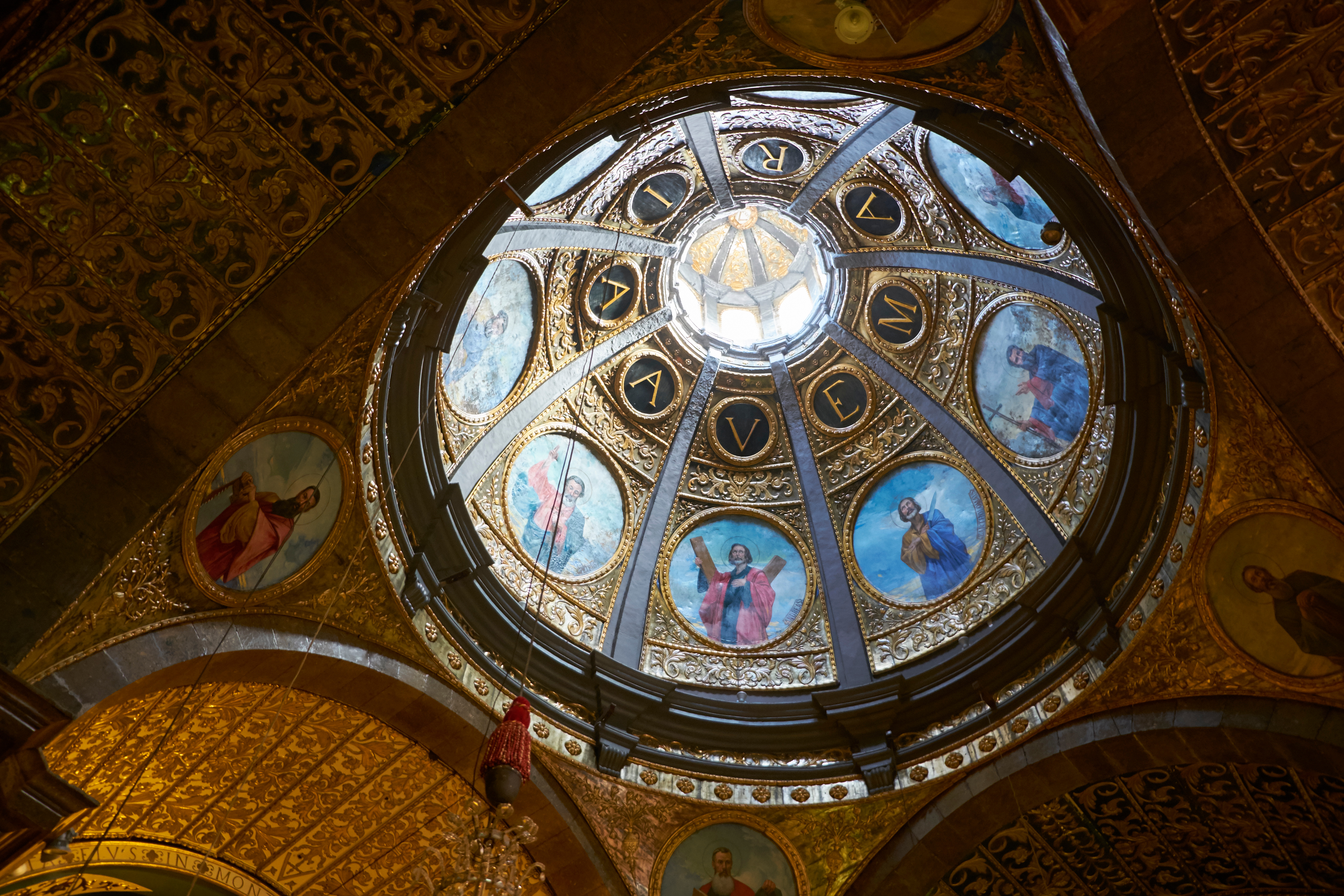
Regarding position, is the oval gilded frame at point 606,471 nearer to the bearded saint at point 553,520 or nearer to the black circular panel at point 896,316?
the bearded saint at point 553,520

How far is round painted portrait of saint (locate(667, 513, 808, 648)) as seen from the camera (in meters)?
12.1

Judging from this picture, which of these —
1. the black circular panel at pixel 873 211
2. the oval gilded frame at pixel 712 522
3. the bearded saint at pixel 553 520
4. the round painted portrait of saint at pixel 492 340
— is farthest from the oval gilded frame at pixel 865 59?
the oval gilded frame at pixel 712 522

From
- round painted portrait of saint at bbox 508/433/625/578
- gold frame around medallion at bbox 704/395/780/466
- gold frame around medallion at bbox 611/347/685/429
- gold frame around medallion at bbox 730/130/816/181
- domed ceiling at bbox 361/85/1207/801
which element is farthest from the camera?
gold frame around medallion at bbox 704/395/780/466

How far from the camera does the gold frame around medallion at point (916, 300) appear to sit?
42.3 ft

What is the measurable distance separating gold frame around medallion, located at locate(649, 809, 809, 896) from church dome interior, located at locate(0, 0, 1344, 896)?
1.4 inches

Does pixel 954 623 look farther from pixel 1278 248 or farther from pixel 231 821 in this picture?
pixel 231 821

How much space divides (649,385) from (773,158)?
319 centimetres

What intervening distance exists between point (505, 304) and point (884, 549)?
524cm

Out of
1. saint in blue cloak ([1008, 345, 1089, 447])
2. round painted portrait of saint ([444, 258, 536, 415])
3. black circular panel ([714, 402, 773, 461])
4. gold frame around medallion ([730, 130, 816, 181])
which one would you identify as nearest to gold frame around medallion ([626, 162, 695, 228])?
gold frame around medallion ([730, 130, 816, 181])

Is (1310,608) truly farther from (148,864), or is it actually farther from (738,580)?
(148,864)

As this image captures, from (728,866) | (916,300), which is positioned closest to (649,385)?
(916,300)

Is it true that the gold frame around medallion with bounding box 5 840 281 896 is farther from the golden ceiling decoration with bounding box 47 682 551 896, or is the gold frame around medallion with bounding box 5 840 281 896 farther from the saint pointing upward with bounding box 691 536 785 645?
the saint pointing upward with bounding box 691 536 785 645

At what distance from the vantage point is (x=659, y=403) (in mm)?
13523

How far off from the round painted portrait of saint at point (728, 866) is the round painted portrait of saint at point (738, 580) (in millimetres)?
2420
